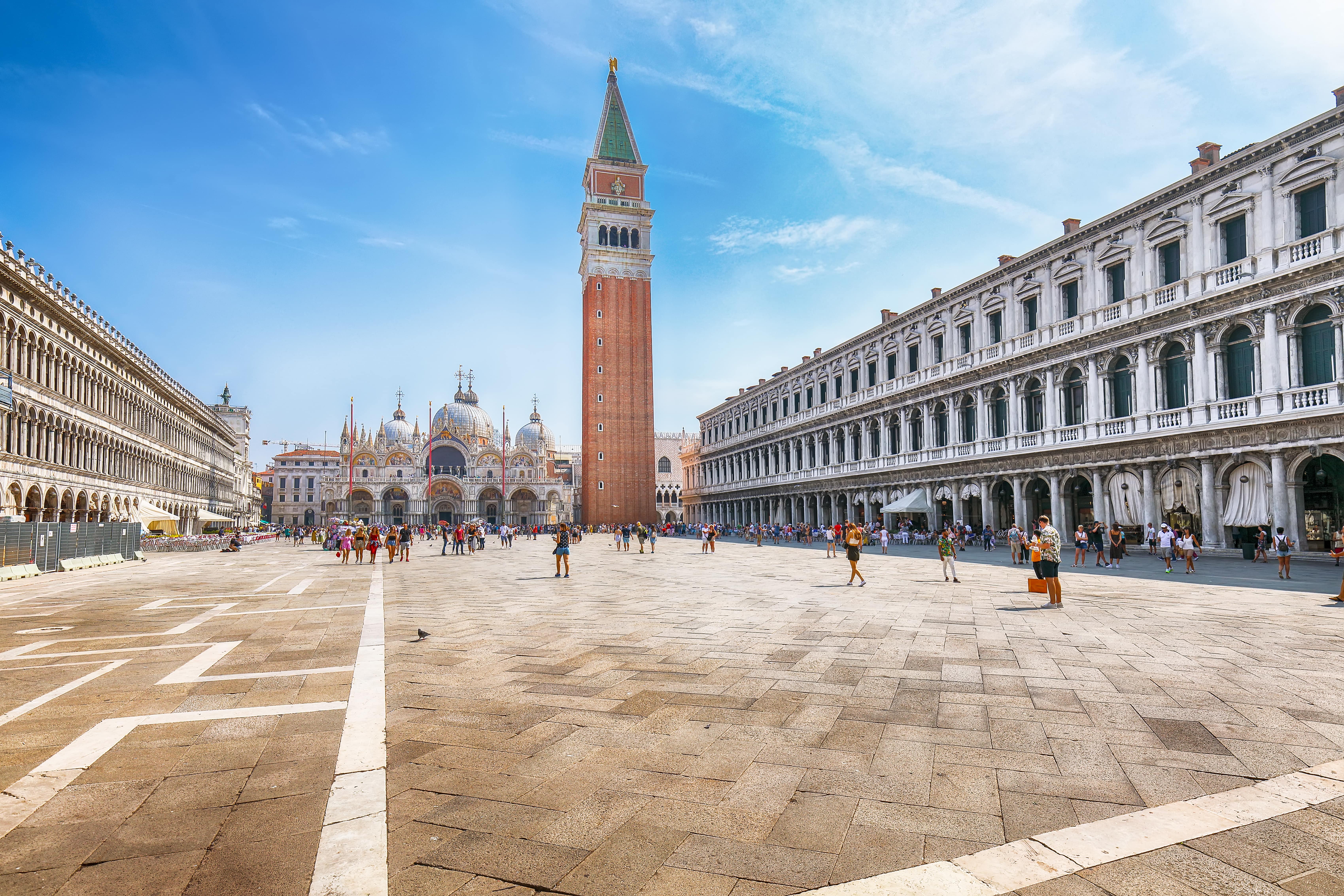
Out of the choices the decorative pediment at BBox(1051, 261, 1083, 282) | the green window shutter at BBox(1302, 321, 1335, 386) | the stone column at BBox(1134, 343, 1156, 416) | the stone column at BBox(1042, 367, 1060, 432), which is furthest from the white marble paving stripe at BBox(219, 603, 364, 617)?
the decorative pediment at BBox(1051, 261, 1083, 282)

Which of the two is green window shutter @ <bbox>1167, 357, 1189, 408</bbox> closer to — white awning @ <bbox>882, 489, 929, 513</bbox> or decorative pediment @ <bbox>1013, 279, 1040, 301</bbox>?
decorative pediment @ <bbox>1013, 279, 1040, 301</bbox>

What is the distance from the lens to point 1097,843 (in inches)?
138

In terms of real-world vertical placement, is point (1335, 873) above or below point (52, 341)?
below

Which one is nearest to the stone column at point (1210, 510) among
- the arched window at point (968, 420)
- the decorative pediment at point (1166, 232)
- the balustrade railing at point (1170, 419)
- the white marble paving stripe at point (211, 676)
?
the balustrade railing at point (1170, 419)

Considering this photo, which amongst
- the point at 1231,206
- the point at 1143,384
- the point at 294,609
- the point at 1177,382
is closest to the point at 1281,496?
the point at 1177,382

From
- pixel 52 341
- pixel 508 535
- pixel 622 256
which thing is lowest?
pixel 508 535

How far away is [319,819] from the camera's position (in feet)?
12.7

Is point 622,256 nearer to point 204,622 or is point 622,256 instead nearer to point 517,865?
point 204,622

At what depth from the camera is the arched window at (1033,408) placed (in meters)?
30.1

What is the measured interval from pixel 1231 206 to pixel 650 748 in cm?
2669

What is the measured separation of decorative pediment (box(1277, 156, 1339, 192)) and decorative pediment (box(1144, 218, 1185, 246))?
117 inches

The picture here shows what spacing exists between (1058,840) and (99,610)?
1521 cm

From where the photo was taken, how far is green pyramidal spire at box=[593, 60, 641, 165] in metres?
77.6

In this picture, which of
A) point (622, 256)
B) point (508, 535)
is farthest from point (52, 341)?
point (622, 256)
